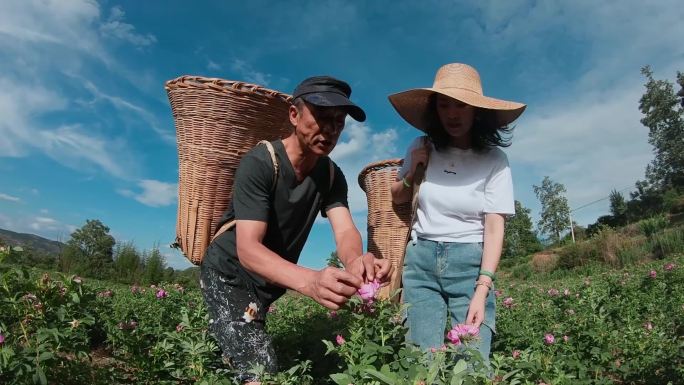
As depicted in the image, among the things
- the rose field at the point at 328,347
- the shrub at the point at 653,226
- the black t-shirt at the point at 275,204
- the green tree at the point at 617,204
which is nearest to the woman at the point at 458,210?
the rose field at the point at 328,347

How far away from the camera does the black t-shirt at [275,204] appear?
6.32 feet

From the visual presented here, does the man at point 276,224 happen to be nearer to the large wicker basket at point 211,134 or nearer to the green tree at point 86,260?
the large wicker basket at point 211,134

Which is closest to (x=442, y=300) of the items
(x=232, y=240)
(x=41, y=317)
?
(x=232, y=240)

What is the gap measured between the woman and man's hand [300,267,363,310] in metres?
0.73

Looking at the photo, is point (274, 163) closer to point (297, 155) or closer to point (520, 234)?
point (297, 155)

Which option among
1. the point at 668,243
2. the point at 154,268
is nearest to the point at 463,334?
the point at 154,268

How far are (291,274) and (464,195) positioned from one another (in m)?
0.90

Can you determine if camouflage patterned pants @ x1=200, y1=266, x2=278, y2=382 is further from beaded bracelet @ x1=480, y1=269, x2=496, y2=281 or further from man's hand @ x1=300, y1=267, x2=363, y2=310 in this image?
beaded bracelet @ x1=480, y1=269, x2=496, y2=281

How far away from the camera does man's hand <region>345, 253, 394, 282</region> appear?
1.65 m

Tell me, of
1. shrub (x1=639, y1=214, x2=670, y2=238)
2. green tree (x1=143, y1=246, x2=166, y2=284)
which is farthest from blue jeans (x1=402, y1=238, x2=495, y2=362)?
shrub (x1=639, y1=214, x2=670, y2=238)

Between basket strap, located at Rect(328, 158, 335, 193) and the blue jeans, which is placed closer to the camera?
the blue jeans

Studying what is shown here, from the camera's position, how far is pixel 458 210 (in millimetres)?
2182

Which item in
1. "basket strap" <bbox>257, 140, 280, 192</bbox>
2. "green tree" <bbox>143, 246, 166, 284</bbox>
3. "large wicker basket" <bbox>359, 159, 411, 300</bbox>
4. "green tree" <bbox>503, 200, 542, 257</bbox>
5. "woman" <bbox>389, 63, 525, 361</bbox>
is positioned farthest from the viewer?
"green tree" <bbox>503, 200, 542, 257</bbox>

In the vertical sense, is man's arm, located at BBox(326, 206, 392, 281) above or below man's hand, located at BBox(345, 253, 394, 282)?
above
